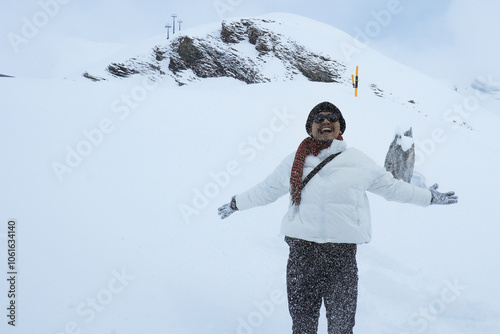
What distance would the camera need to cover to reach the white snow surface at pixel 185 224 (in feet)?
11.2

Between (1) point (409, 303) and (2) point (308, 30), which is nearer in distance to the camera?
(1) point (409, 303)


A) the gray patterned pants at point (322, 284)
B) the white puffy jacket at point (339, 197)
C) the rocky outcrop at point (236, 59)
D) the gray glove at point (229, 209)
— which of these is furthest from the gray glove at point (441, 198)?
the rocky outcrop at point (236, 59)

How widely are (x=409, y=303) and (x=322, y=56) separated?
33.6 meters

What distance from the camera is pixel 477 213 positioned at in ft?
20.6

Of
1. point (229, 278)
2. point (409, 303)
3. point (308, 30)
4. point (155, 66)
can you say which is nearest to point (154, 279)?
point (229, 278)

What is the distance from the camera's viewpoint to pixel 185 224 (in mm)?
5035

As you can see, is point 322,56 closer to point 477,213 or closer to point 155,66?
point 155,66

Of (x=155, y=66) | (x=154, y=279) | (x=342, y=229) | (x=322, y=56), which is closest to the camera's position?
(x=342, y=229)

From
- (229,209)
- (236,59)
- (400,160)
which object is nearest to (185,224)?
(229,209)

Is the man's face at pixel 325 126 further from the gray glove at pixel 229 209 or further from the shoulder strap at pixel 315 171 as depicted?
the gray glove at pixel 229 209

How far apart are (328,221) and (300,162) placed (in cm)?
43

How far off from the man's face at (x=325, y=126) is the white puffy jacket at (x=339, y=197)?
66mm

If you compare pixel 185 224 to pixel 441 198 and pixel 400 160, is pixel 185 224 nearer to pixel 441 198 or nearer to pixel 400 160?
pixel 441 198

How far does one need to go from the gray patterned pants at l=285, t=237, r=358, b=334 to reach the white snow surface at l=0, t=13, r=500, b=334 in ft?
4.09
